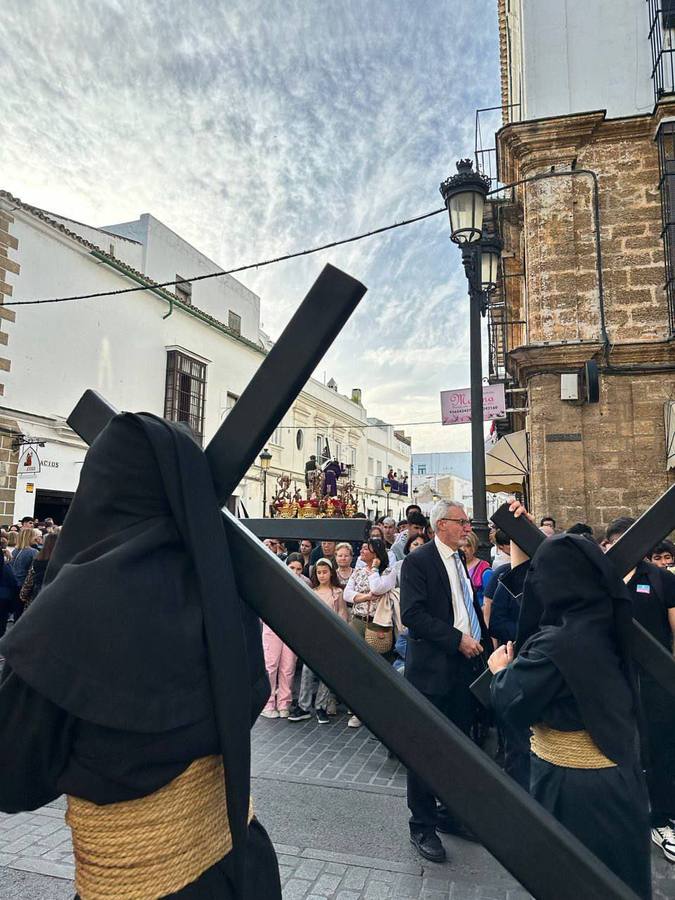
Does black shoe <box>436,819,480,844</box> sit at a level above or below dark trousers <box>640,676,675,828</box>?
below

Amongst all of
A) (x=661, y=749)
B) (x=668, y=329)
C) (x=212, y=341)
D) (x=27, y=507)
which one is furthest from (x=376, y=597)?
(x=212, y=341)

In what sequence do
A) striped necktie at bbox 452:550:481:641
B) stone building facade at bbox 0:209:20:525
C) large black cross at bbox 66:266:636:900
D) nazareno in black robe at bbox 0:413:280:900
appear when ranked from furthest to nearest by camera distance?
stone building facade at bbox 0:209:20:525
striped necktie at bbox 452:550:481:641
nazareno in black robe at bbox 0:413:280:900
large black cross at bbox 66:266:636:900

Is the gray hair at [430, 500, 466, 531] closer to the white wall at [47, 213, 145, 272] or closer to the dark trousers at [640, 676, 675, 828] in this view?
the dark trousers at [640, 676, 675, 828]

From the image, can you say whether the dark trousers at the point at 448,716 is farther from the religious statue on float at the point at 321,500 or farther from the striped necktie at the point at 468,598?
the religious statue on float at the point at 321,500

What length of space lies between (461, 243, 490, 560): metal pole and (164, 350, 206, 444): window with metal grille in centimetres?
1487

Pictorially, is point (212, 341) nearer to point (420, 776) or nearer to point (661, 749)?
point (661, 749)

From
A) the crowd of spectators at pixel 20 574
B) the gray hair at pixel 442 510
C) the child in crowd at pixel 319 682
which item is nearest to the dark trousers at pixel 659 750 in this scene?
the gray hair at pixel 442 510

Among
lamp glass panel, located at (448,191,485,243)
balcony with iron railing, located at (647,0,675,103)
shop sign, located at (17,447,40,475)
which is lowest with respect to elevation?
shop sign, located at (17,447,40,475)

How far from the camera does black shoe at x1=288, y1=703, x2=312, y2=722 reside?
648 cm

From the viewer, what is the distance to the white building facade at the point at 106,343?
604 inches

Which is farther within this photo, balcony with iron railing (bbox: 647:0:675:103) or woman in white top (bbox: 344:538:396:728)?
balcony with iron railing (bbox: 647:0:675:103)

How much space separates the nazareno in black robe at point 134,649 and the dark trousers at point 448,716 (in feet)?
9.54

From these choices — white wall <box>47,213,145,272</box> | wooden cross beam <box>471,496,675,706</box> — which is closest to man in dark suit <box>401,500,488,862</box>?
wooden cross beam <box>471,496,675,706</box>

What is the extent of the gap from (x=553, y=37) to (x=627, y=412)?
705cm
